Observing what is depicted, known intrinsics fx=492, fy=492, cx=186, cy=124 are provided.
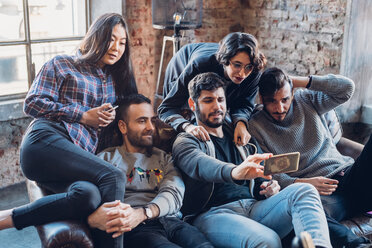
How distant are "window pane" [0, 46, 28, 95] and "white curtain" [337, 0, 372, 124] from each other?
2563mm

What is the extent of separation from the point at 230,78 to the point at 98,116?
77 cm

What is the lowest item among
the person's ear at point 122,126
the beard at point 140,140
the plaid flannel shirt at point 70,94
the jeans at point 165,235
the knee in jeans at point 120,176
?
the jeans at point 165,235

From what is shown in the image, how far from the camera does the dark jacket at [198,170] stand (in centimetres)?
236

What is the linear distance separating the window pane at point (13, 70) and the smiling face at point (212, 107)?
1.87 metres

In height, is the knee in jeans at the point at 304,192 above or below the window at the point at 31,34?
below

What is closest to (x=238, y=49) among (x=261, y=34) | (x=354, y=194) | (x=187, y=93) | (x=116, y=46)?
(x=187, y=93)

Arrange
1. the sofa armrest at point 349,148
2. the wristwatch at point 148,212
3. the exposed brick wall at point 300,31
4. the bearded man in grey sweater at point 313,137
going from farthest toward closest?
the exposed brick wall at point 300,31 < the sofa armrest at point 349,148 < the bearded man in grey sweater at point 313,137 < the wristwatch at point 148,212

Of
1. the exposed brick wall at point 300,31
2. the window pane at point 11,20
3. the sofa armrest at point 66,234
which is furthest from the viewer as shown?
the exposed brick wall at point 300,31

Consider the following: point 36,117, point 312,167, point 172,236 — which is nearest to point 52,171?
point 36,117

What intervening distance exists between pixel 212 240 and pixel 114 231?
18.9 inches

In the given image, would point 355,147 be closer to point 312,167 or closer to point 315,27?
point 312,167

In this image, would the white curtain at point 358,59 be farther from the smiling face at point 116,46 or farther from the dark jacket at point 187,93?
the smiling face at point 116,46

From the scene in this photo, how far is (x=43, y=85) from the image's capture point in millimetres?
2496

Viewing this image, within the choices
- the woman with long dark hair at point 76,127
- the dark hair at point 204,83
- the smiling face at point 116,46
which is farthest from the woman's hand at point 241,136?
the smiling face at point 116,46
